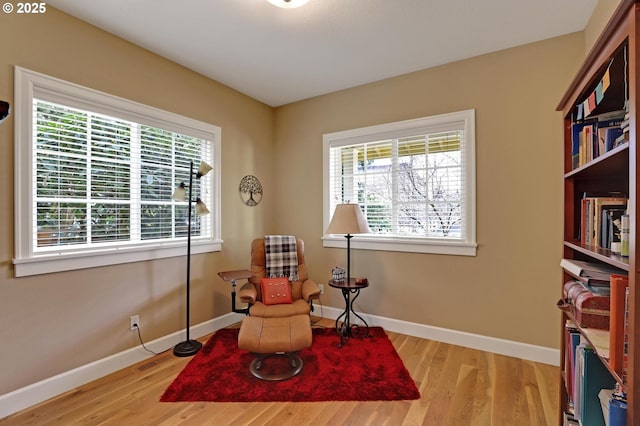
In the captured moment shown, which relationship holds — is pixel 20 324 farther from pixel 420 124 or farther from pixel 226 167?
pixel 420 124

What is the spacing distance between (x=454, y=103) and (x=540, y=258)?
160 cm

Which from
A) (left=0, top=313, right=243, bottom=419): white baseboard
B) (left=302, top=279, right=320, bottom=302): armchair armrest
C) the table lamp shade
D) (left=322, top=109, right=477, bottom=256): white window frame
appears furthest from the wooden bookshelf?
(left=0, top=313, right=243, bottom=419): white baseboard

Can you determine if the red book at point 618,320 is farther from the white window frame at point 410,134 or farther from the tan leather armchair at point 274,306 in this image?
the tan leather armchair at point 274,306

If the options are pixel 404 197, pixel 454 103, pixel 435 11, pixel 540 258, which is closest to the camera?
pixel 435 11

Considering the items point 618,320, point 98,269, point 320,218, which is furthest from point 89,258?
point 618,320

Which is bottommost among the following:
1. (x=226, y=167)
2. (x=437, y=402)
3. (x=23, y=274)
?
(x=437, y=402)

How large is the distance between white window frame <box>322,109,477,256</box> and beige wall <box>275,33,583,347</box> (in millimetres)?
64

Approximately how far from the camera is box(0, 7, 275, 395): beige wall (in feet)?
6.48

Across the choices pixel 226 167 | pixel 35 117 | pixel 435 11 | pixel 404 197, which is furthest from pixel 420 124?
pixel 35 117

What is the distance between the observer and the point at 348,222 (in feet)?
9.54

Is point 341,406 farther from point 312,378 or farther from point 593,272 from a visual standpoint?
point 593,272

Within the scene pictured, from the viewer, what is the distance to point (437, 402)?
2062 mm

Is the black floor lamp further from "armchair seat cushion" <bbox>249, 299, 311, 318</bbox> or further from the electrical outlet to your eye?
"armchair seat cushion" <bbox>249, 299, 311, 318</bbox>

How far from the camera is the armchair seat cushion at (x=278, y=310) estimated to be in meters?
2.68
